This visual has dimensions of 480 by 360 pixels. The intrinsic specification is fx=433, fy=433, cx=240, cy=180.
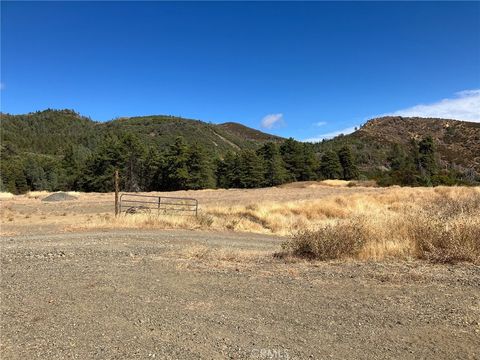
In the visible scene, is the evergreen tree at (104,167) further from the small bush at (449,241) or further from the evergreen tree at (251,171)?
the small bush at (449,241)

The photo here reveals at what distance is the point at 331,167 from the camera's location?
89.3 metres

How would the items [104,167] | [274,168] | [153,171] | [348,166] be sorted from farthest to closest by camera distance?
1. [348,166]
2. [274,168]
3. [153,171]
4. [104,167]

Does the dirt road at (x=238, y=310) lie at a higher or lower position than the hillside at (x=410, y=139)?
lower

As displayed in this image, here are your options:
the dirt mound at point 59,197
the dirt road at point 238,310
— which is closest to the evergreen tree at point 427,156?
the dirt mound at point 59,197

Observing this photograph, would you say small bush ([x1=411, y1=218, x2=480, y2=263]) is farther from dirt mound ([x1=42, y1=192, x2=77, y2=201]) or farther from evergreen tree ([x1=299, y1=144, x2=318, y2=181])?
evergreen tree ([x1=299, y1=144, x2=318, y2=181])

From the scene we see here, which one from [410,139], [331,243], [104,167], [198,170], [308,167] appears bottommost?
[331,243]

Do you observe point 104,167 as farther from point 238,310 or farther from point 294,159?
point 238,310

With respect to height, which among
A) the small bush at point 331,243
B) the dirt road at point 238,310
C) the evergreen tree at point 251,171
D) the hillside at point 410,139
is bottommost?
the dirt road at point 238,310

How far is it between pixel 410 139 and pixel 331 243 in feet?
442

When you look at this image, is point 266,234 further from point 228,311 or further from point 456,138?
point 456,138

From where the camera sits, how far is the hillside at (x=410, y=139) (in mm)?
109188

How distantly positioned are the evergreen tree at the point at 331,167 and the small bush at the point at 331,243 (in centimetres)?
8073

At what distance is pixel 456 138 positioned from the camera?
4830 inches

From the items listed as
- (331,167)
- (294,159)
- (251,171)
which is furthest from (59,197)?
(331,167)
